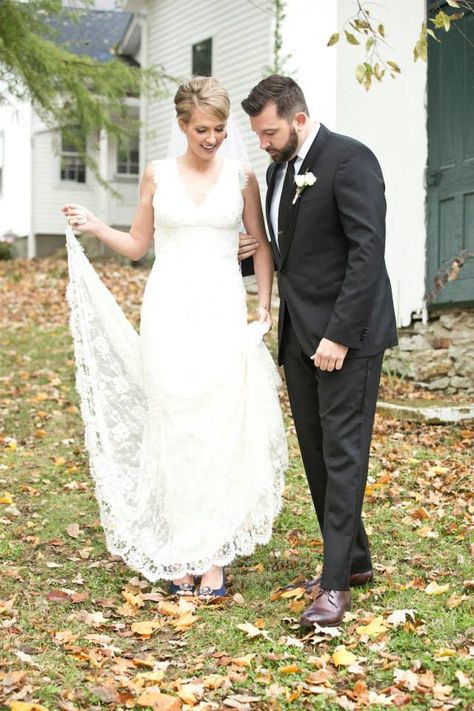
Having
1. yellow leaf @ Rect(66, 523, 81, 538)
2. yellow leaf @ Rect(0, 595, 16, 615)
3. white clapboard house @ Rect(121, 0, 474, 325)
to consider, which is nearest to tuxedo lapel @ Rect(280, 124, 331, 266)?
yellow leaf @ Rect(0, 595, 16, 615)

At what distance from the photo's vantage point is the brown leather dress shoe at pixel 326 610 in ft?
13.7

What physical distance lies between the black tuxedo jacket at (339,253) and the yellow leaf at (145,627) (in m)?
1.44

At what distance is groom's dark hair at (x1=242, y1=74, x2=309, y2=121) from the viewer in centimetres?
414

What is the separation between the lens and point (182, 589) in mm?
4848

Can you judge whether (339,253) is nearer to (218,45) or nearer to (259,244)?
(259,244)

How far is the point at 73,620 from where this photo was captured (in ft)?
14.6

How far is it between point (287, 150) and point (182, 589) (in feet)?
7.34

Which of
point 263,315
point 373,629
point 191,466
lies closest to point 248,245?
point 263,315

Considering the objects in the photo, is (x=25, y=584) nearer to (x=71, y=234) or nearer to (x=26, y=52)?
(x=71, y=234)

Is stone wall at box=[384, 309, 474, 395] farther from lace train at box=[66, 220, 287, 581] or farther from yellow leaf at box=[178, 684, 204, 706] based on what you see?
yellow leaf at box=[178, 684, 204, 706]

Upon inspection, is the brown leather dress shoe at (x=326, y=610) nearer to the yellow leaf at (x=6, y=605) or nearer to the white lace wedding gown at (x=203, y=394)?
the white lace wedding gown at (x=203, y=394)

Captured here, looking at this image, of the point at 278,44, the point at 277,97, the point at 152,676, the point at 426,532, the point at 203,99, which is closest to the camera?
the point at 152,676

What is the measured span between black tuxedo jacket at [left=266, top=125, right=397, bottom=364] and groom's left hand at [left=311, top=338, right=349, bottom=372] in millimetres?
35

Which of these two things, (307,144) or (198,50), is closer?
(307,144)
